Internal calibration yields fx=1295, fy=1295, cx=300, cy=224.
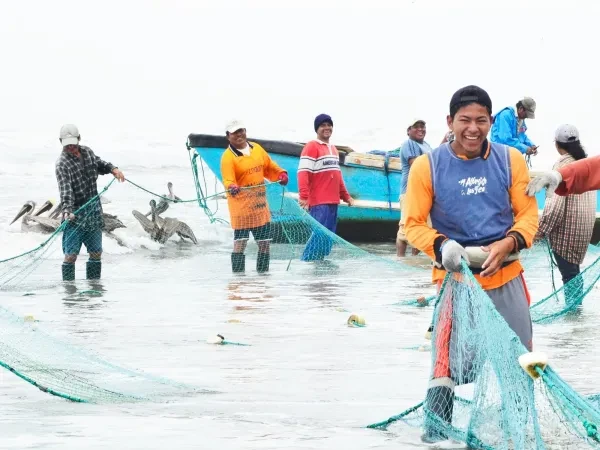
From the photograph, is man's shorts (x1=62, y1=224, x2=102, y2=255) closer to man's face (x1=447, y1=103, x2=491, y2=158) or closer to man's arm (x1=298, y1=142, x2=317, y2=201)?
man's arm (x1=298, y1=142, x2=317, y2=201)

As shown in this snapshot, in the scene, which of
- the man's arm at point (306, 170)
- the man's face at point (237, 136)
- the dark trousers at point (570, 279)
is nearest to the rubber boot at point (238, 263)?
the man's arm at point (306, 170)

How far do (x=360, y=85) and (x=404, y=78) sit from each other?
8.33ft

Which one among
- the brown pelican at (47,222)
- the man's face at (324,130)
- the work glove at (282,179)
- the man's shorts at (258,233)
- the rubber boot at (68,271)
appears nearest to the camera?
the rubber boot at (68,271)

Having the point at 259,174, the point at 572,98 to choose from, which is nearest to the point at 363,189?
the point at 259,174

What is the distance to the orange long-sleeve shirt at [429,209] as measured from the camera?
461 centimetres

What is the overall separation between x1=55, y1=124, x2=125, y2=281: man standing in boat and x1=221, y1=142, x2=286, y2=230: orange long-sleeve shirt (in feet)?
3.99

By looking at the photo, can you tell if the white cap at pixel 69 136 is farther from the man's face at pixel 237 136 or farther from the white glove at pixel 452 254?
the white glove at pixel 452 254

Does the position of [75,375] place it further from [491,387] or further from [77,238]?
[77,238]

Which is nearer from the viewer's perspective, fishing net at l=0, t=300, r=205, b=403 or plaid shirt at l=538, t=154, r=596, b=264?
fishing net at l=0, t=300, r=205, b=403

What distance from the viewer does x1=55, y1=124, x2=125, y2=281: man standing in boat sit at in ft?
36.2

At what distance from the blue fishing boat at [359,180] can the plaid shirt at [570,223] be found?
6.70m

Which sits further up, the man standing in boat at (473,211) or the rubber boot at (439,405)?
the man standing in boat at (473,211)

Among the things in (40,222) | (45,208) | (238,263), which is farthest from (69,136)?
(45,208)

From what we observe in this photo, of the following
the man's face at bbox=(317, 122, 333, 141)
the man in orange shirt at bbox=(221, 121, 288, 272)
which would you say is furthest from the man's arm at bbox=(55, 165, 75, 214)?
the man's face at bbox=(317, 122, 333, 141)
